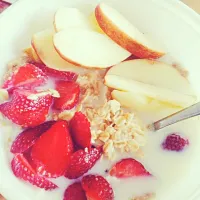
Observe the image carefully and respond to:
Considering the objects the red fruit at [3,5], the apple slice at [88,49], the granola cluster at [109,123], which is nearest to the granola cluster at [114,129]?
the granola cluster at [109,123]

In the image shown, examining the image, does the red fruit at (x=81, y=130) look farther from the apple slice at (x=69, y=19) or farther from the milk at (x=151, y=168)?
the apple slice at (x=69, y=19)

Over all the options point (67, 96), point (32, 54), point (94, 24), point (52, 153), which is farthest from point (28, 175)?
point (94, 24)

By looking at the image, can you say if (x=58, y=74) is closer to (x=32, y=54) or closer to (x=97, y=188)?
(x=32, y=54)

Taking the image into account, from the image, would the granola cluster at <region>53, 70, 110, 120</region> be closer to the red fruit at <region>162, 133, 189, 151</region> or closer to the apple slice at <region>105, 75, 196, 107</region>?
the apple slice at <region>105, 75, 196, 107</region>

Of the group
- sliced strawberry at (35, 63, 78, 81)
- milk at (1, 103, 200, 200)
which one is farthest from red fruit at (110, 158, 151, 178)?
sliced strawberry at (35, 63, 78, 81)

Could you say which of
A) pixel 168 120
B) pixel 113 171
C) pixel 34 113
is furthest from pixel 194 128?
pixel 34 113
